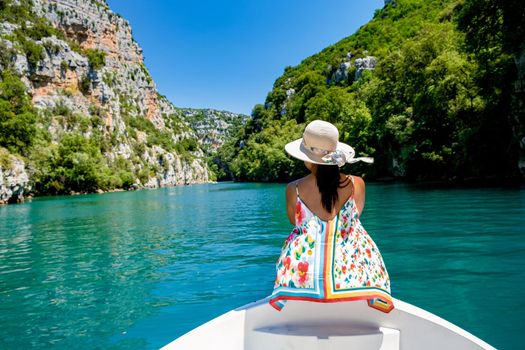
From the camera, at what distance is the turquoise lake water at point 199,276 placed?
177 inches

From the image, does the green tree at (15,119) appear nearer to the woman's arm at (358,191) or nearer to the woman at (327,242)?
the woman at (327,242)

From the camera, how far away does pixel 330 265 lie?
8.06 ft

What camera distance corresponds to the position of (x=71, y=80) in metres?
77.1

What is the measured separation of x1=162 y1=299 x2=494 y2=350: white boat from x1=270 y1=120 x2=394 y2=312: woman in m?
0.13

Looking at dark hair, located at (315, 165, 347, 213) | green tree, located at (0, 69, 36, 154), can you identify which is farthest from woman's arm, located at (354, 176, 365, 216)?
green tree, located at (0, 69, 36, 154)

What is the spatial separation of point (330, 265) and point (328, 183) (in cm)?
55

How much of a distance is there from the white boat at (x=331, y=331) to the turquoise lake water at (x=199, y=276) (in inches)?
68.4

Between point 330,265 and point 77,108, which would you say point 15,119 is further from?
point 330,265

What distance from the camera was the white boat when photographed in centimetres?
243

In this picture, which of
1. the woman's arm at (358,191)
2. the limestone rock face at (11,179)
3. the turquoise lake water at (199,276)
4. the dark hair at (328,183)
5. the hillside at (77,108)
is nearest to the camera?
the dark hair at (328,183)

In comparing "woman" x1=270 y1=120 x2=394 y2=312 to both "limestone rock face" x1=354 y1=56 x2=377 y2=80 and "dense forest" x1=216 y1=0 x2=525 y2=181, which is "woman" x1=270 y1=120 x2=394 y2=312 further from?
"limestone rock face" x1=354 y1=56 x2=377 y2=80

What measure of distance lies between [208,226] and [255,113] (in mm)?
102246

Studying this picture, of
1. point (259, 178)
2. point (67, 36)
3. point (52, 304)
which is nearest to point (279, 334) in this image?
point (52, 304)

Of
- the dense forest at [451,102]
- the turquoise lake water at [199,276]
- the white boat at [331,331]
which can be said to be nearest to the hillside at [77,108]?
the turquoise lake water at [199,276]
